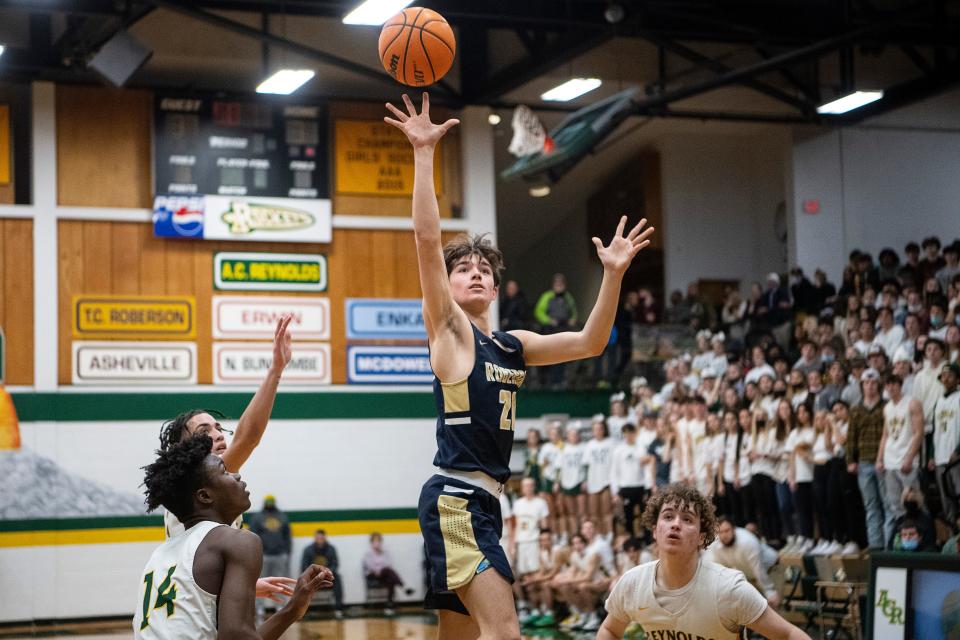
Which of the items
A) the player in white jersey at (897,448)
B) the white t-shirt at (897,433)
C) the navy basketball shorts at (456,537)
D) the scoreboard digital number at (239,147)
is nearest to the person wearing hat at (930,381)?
the player in white jersey at (897,448)

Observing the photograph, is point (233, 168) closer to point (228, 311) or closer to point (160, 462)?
point (228, 311)

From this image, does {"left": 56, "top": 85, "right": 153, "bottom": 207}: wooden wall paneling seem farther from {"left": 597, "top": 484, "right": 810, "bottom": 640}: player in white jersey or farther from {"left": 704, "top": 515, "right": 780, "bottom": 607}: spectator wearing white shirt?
{"left": 597, "top": 484, "right": 810, "bottom": 640}: player in white jersey

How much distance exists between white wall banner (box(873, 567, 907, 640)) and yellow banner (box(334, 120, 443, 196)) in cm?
1332

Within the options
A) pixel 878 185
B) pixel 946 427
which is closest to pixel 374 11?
pixel 946 427

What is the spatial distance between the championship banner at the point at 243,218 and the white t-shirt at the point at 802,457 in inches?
334

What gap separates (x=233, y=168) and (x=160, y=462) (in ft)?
53.4

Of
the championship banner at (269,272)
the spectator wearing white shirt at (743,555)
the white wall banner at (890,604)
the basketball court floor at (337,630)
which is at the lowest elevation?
the basketball court floor at (337,630)

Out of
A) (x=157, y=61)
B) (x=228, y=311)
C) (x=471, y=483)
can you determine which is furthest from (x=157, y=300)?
(x=471, y=483)

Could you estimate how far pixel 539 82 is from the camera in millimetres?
22266

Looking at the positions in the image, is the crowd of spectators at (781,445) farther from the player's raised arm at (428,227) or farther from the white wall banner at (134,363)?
the player's raised arm at (428,227)

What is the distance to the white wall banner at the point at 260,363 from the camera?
1989cm

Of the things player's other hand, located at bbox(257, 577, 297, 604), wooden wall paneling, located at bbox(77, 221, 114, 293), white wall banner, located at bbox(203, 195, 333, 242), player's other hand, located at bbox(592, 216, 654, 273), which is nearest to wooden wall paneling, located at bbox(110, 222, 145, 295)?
wooden wall paneling, located at bbox(77, 221, 114, 293)

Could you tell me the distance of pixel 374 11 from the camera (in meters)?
16.2

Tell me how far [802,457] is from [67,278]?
36.9 ft
